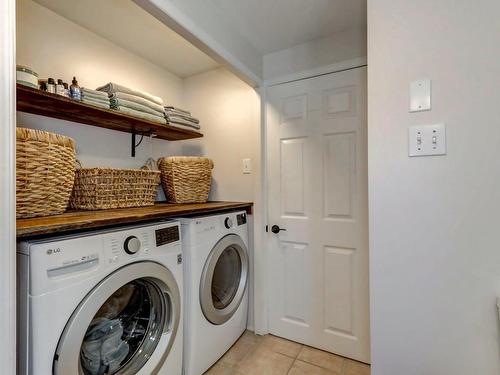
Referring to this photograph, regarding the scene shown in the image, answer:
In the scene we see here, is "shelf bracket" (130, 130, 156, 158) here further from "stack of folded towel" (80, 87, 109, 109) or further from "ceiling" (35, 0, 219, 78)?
"ceiling" (35, 0, 219, 78)

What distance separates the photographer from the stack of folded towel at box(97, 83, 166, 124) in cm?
145

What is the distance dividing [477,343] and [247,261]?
127 cm

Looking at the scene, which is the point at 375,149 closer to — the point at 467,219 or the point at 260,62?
the point at 467,219

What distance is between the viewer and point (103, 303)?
0.93m

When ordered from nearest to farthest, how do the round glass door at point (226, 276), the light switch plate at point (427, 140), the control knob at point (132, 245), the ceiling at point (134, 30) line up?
the light switch plate at point (427, 140) → the control knob at point (132, 245) → the ceiling at point (134, 30) → the round glass door at point (226, 276)

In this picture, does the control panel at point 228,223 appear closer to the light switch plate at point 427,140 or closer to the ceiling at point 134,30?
the light switch plate at point 427,140

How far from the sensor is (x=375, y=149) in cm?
100

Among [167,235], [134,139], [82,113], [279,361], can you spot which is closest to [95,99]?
[82,113]

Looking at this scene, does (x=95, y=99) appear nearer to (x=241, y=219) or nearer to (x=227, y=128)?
(x=227, y=128)

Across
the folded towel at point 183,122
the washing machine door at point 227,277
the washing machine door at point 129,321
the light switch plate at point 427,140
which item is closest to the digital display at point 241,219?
the washing machine door at point 227,277

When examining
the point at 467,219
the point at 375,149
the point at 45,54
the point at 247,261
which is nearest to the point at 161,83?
the point at 45,54

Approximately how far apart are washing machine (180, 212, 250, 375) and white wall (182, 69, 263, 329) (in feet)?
0.55

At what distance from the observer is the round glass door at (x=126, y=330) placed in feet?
3.40

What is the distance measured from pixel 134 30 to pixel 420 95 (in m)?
1.67
